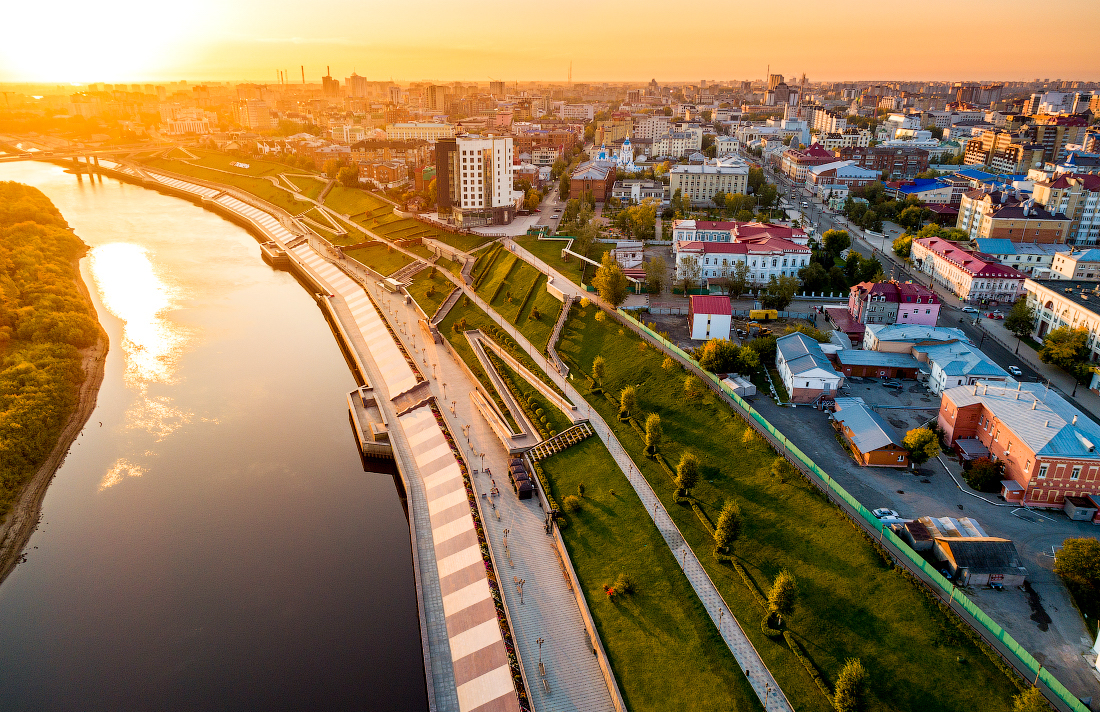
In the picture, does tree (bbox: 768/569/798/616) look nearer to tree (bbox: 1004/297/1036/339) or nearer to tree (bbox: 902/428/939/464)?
tree (bbox: 902/428/939/464)

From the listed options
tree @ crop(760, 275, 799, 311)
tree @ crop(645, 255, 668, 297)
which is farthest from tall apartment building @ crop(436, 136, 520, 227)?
tree @ crop(760, 275, 799, 311)

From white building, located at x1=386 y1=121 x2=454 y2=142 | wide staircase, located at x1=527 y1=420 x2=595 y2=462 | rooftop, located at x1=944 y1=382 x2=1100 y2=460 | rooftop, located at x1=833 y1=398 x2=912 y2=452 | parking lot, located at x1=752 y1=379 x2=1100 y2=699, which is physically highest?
white building, located at x1=386 y1=121 x2=454 y2=142

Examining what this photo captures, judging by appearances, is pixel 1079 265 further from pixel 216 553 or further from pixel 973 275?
pixel 216 553

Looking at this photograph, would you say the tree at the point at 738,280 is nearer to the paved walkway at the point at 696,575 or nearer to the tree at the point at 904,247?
the paved walkway at the point at 696,575

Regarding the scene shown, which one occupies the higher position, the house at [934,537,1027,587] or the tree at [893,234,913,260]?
the tree at [893,234,913,260]

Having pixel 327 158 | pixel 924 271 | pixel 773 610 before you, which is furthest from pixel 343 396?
pixel 327 158

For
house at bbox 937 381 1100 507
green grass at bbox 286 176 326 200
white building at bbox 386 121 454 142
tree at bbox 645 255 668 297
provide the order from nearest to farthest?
1. house at bbox 937 381 1100 507
2. tree at bbox 645 255 668 297
3. green grass at bbox 286 176 326 200
4. white building at bbox 386 121 454 142

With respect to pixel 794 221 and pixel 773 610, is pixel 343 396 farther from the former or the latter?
pixel 794 221
